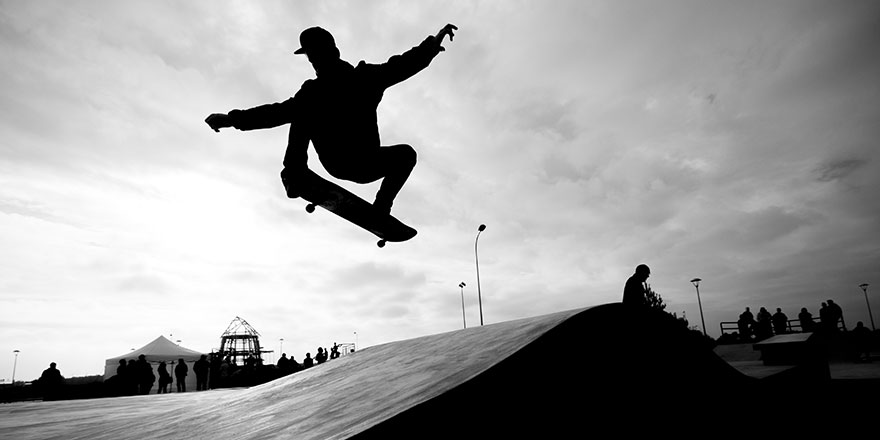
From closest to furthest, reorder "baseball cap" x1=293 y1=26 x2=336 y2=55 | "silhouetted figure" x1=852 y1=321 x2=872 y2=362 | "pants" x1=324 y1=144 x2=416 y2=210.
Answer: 1. "baseball cap" x1=293 y1=26 x2=336 y2=55
2. "pants" x1=324 y1=144 x2=416 y2=210
3. "silhouetted figure" x1=852 y1=321 x2=872 y2=362

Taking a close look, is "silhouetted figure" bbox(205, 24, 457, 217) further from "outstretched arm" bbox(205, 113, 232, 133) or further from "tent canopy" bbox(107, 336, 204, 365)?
"tent canopy" bbox(107, 336, 204, 365)

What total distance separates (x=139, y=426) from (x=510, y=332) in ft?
11.5

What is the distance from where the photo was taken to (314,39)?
121 inches

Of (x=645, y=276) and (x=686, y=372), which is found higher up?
(x=645, y=276)

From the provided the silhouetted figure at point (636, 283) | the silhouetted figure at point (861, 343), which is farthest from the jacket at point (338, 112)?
the silhouetted figure at point (861, 343)

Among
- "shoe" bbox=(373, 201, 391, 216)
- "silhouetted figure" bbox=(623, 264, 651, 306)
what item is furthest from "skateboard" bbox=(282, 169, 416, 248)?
"silhouetted figure" bbox=(623, 264, 651, 306)

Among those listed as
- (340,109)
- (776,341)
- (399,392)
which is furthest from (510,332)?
(776,341)

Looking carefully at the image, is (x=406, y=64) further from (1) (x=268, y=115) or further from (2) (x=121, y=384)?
(2) (x=121, y=384)

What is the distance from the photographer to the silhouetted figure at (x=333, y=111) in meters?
3.14

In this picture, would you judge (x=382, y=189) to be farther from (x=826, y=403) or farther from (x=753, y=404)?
(x=826, y=403)

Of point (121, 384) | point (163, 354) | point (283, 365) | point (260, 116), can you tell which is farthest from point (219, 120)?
point (163, 354)

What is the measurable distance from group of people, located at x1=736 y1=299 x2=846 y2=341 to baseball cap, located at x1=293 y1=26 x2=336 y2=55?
18.7 metres

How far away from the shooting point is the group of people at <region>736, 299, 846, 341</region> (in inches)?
589

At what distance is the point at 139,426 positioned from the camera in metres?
3.91
